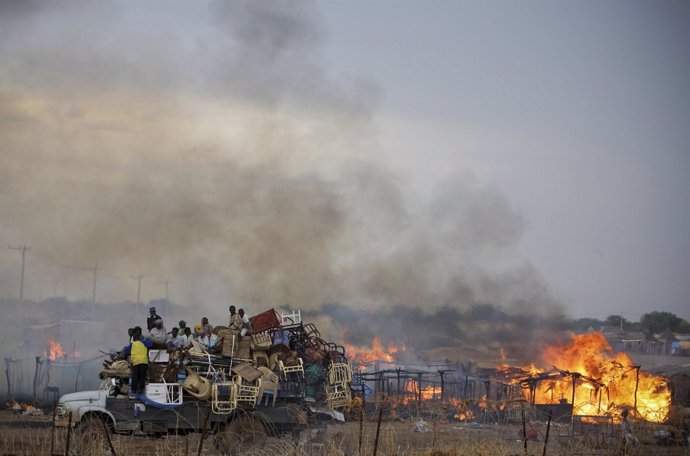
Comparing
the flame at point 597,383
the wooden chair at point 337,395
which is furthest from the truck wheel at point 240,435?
the flame at point 597,383

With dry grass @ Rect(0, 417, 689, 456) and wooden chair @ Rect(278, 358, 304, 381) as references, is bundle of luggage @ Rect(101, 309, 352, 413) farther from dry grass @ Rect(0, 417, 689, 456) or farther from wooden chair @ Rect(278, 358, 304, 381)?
dry grass @ Rect(0, 417, 689, 456)

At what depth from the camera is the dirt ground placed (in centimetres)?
1628

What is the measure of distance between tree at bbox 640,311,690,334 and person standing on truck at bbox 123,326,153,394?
2724 inches

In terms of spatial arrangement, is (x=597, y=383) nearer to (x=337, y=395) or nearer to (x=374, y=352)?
(x=337, y=395)

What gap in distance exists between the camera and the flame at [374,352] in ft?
179

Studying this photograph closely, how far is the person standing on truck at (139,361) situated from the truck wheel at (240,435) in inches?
91.5

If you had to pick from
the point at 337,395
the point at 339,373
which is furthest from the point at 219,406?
the point at 339,373

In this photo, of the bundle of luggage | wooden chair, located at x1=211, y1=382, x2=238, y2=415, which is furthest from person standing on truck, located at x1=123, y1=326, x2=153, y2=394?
wooden chair, located at x1=211, y1=382, x2=238, y2=415

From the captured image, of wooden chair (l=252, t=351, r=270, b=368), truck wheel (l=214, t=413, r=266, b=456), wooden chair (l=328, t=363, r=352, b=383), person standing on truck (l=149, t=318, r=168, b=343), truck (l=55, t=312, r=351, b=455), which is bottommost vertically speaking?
truck wheel (l=214, t=413, r=266, b=456)

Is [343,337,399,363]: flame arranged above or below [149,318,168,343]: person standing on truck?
below

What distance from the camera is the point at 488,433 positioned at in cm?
2788

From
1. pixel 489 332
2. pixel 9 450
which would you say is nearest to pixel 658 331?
pixel 489 332

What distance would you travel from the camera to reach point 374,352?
56.5 meters

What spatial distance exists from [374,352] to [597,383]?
24770 millimetres
